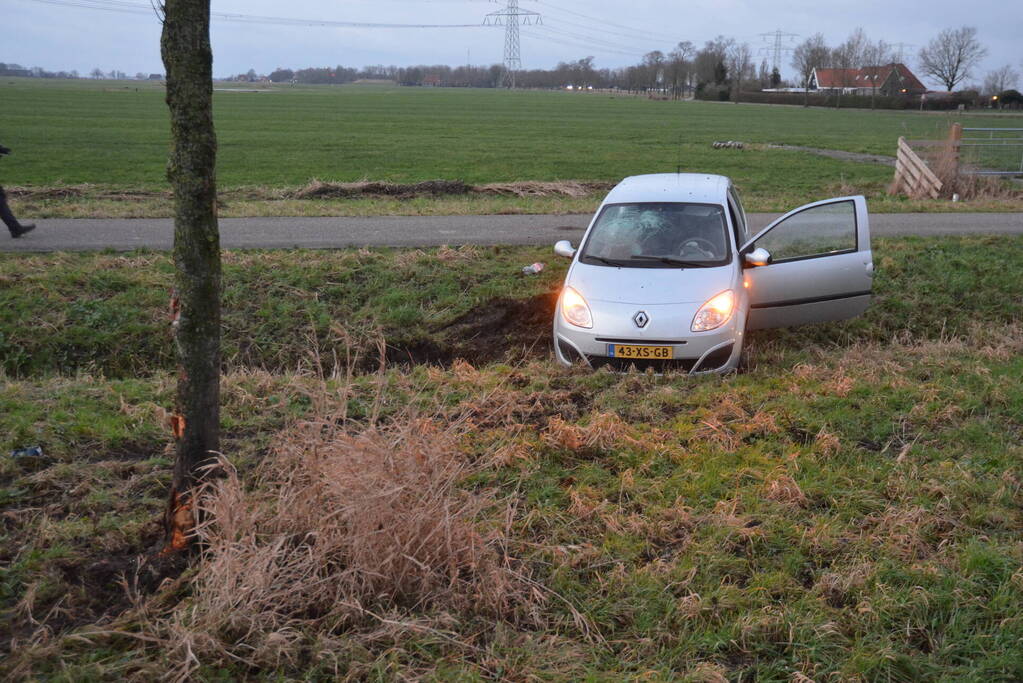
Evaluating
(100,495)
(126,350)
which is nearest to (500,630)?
(100,495)

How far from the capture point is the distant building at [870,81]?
395 ft

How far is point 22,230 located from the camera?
12102 mm

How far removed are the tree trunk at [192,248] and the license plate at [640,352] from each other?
4073 millimetres

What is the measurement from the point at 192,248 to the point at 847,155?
32.1m

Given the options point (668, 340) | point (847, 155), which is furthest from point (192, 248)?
point (847, 155)

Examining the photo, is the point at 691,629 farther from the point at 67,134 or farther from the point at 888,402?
the point at 67,134

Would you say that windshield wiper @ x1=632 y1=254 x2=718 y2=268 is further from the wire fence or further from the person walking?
the wire fence

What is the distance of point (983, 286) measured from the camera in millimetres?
11070

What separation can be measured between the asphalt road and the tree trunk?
8.07 metres

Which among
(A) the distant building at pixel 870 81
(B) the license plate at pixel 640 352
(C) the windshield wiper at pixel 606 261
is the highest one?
(A) the distant building at pixel 870 81

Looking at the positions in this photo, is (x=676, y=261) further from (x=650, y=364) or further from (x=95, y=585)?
(x=95, y=585)

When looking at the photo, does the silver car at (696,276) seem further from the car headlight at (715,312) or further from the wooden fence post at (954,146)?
the wooden fence post at (954,146)

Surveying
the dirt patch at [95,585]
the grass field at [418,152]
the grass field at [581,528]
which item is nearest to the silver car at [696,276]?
the grass field at [581,528]

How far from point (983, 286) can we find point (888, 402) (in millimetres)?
5798
